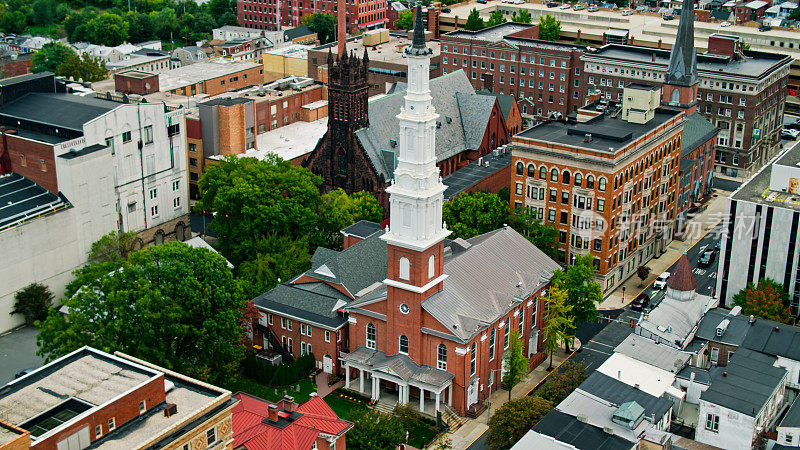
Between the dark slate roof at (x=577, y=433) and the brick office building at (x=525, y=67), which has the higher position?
the brick office building at (x=525, y=67)

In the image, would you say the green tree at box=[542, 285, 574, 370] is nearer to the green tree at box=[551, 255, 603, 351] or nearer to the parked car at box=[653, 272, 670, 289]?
the green tree at box=[551, 255, 603, 351]

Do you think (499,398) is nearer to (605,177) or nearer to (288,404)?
(288,404)

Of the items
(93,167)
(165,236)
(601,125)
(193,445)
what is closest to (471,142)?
(601,125)

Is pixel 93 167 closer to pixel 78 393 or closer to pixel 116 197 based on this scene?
pixel 116 197

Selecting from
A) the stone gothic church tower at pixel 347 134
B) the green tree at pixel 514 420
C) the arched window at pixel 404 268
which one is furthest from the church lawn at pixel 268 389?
the stone gothic church tower at pixel 347 134

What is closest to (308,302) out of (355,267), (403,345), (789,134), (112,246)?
(355,267)

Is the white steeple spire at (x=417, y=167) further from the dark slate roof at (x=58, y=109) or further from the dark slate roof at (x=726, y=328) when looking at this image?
the dark slate roof at (x=58, y=109)
